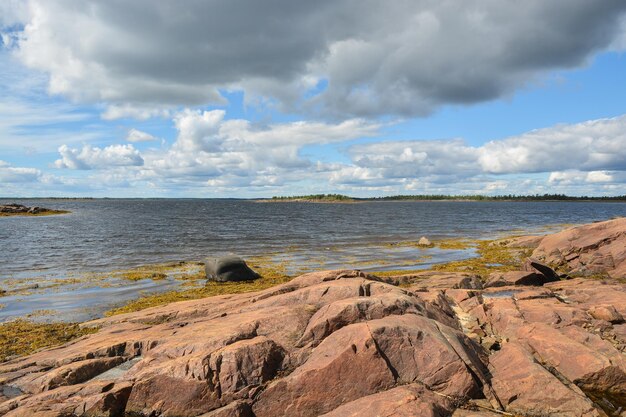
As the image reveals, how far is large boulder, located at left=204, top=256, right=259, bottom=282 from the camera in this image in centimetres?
2817

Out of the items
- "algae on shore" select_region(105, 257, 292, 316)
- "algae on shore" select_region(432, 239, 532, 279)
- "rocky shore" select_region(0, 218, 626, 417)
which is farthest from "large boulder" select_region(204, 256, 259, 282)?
"rocky shore" select_region(0, 218, 626, 417)

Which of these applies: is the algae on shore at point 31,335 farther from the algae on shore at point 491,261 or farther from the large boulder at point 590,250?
the large boulder at point 590,250

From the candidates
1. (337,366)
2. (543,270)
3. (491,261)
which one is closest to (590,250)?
(491,261)

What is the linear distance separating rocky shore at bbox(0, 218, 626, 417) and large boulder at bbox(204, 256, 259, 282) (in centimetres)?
1474

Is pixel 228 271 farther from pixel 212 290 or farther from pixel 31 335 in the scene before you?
pixel 31 335

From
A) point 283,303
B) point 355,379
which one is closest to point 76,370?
point 283,303

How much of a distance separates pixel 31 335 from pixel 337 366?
14659 mm

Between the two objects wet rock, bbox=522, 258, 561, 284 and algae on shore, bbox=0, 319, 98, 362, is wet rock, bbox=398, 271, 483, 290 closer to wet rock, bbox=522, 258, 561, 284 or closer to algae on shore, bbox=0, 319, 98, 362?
wet rock, bbox=522, 258, 561, 284

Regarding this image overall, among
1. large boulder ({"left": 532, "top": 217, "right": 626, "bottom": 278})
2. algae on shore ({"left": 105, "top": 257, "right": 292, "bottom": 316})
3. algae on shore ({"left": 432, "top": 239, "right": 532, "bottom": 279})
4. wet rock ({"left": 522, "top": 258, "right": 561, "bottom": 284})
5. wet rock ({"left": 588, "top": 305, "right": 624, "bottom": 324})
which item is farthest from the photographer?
algae on shore ({"left": 432, "top": 239, "right": 532, "bottom": 279})

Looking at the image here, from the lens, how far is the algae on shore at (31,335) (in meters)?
15.5

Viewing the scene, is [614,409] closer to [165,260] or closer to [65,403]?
[65,403]

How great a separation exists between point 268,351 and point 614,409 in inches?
312

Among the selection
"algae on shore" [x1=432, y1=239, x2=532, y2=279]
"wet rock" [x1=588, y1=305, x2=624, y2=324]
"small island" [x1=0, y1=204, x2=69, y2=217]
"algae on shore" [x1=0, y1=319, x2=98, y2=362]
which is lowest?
"algae on shore" [x1=432, y1=239, x2=532, y2=279]

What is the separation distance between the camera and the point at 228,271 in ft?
92.8
